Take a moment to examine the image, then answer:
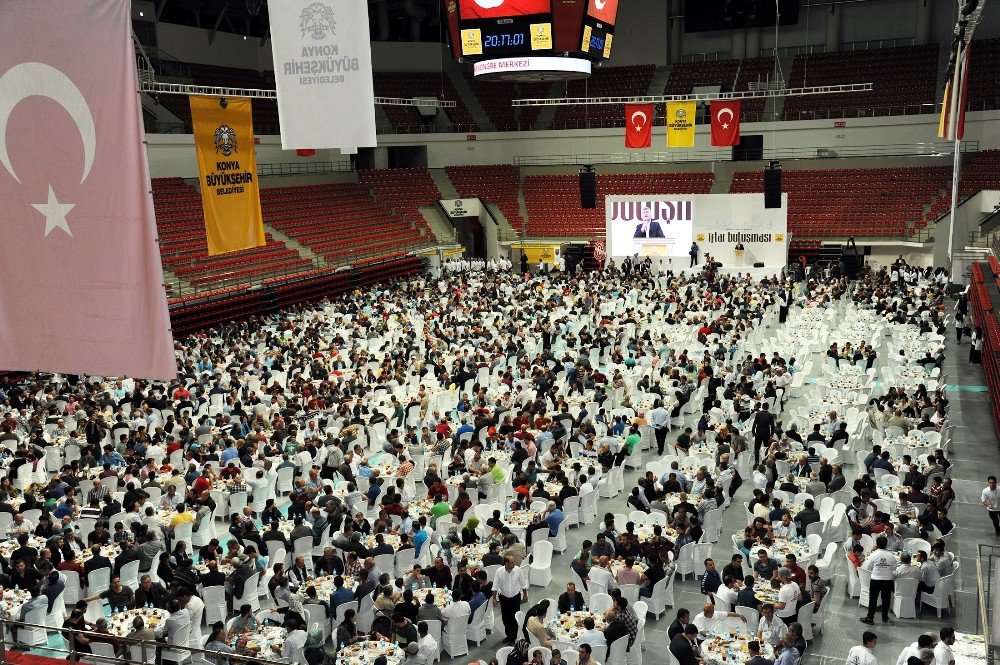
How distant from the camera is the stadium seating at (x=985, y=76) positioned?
3891 centimetres

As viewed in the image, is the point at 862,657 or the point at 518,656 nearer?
the point at 862,657

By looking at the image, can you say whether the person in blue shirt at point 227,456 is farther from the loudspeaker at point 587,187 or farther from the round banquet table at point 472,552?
the loudspeaker at point 587,187

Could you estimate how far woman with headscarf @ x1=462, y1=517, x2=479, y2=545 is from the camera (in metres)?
12.1

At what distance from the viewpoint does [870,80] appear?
4200cm

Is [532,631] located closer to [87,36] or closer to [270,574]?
[270,574]

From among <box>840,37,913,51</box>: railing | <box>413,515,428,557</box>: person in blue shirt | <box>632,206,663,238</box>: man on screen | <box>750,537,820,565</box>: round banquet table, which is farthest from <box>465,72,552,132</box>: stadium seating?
<box>750,537,820,565</box>: round banquet table

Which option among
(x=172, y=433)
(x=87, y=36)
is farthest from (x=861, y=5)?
(x=87, y=36)

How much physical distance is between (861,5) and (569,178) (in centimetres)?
1714

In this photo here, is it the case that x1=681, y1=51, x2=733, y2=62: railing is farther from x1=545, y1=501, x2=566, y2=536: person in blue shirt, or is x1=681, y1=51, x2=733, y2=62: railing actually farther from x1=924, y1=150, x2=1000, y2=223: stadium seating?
x1=545, y1=501, x2=566, y2=536: person in blue shirt

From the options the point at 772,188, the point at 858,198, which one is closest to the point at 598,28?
the point at 772,188

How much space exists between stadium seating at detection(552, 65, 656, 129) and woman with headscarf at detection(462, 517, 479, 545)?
36.6m

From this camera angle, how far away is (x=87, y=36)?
175 inches

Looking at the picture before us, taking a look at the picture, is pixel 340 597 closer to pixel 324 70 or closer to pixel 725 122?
pixel 324 70

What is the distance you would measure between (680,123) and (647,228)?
6450 millimetres
